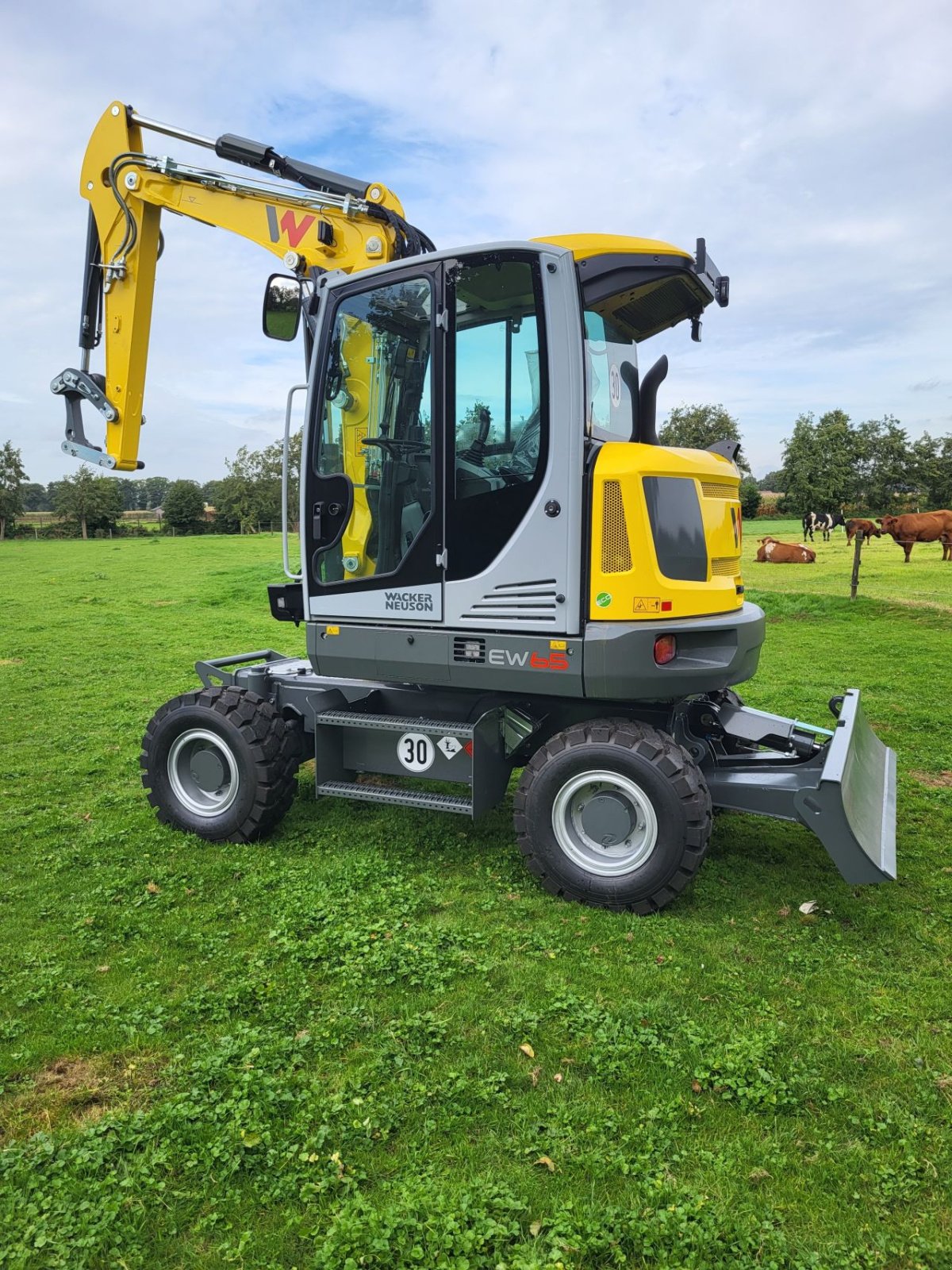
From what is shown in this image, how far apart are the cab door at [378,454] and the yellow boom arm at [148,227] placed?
72 cm

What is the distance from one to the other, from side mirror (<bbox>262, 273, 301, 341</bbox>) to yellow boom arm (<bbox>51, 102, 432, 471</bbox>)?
0.27m

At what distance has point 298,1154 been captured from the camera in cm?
290

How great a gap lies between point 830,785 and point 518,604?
1.87 m

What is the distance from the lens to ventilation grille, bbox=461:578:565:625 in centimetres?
475

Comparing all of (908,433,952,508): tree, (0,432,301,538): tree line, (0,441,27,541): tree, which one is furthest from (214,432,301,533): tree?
(908,433,952,508): tree

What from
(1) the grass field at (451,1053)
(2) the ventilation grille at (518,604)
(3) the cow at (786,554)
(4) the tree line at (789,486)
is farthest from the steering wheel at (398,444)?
(4) the tree line at (789,486)

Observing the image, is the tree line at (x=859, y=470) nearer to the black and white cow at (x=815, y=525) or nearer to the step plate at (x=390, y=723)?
the black and white cow at (x=815, y=525)

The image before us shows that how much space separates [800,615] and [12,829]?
13.8 metres

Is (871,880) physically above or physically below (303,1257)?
above

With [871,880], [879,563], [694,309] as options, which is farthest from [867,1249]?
[879,563]

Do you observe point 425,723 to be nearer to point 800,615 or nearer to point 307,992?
point 307,992

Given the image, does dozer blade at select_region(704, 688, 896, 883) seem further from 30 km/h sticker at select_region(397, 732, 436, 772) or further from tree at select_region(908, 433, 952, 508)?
tree at select_region(908, 433, 952, 508)

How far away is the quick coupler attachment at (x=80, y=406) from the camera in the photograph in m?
6.20

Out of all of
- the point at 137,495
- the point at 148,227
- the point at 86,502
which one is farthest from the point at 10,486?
the point at 148,227
